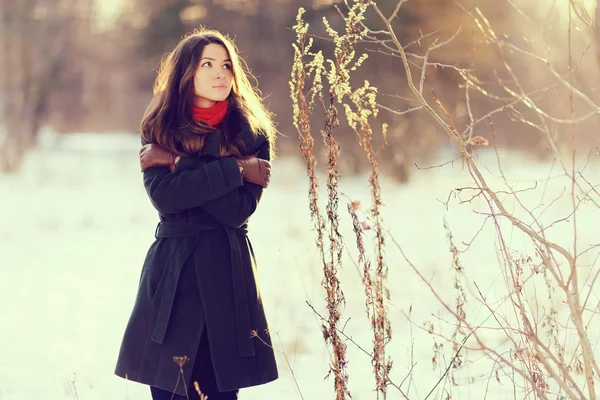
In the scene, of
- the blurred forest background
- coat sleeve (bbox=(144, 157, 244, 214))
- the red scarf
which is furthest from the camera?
the blurred forest background

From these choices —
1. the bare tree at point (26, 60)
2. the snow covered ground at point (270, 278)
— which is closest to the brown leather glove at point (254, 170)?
the snow covered ground at point (270, 278)

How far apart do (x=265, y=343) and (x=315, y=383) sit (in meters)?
1.64

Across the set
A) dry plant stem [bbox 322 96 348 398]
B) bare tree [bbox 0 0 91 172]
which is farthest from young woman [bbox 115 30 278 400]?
bare tree [bbox 0 0 91 172]

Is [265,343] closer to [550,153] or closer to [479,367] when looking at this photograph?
[479,367]

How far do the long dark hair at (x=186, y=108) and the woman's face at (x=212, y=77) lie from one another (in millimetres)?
21

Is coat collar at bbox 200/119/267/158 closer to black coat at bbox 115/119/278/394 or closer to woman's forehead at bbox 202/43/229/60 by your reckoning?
black coat at bbox 115/119/278/394

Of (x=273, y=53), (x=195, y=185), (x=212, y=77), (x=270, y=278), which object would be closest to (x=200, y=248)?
(x=195, y=185)

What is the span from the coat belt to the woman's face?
0.48 m

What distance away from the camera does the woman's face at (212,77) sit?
2.71 metres

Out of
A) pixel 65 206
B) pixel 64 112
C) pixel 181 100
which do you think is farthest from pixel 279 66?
pixel 64 112

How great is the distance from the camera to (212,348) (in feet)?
8.36

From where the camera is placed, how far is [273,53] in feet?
46.4

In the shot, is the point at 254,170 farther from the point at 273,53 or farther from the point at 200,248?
the point at 273,53

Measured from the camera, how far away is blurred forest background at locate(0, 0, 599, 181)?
12227 mm
